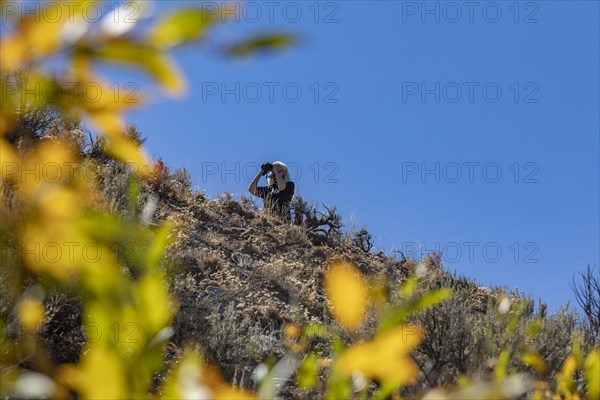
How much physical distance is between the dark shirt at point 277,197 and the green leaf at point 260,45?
9.26 meters

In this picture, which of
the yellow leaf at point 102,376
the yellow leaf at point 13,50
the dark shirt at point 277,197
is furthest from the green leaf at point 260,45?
the dark shirt at point 277,197

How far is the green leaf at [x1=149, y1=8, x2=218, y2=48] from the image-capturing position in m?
0.41

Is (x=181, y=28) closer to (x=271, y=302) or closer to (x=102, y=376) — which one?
(x=102, y=376)

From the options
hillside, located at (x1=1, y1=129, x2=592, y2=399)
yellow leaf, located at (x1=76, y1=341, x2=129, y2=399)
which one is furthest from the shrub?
yellow leaf, located at (x1=76, y1=341, x2=129, y2=399)

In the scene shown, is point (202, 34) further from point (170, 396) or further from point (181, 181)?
point (181, 181)

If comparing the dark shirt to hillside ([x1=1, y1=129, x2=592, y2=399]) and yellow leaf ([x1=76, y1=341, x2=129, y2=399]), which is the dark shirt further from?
yellow leaf ([x1=76, y1=341, x2=129, y2=399])

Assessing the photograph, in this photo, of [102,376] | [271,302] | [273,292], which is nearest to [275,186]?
[273,292]

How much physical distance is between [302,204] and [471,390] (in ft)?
31.1

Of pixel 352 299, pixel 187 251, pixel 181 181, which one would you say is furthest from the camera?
pixel 181 181

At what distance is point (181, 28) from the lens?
0.41 meters

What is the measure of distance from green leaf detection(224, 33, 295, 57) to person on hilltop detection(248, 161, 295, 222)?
385 inches

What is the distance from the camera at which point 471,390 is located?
0.60 metres

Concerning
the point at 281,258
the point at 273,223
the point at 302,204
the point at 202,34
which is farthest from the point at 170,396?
the point at 302,204

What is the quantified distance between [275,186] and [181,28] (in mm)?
10597
